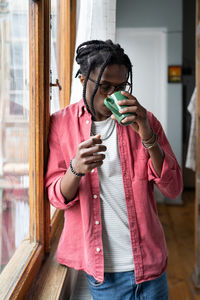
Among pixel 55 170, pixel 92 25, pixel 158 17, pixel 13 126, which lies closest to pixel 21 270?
Answer: pixel 55 170

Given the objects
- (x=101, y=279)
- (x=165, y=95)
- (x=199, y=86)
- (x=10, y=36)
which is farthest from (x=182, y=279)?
(x=165, y=95)

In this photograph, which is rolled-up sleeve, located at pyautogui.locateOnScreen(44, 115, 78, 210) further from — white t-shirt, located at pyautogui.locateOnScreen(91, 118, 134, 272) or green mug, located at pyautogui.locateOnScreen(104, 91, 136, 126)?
green mug, located at pyautogui.locateOnScreen(104, 91, 136, 126)

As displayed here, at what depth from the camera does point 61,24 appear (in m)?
1.68

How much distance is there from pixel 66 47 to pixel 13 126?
3.50ft

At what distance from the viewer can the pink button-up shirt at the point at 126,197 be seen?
0.98m

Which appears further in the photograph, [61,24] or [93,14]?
[61,24]

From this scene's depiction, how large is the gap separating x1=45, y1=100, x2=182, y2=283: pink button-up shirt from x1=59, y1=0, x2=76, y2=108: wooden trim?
2.25ft

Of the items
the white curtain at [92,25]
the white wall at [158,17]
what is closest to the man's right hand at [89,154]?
the white curtain at [92,25]

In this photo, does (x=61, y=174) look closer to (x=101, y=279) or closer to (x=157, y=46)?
(x=101, y=279)

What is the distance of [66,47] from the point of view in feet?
5.90

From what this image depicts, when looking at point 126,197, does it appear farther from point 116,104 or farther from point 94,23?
point 94,23

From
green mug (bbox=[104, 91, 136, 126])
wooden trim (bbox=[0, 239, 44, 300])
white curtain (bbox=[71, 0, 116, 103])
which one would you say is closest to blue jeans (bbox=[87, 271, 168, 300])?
wooden trim (bbox=[0, 239, 44, 300])

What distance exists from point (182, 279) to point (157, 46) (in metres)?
3.03

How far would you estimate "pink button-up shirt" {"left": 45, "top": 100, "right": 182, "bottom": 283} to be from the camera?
981mm
